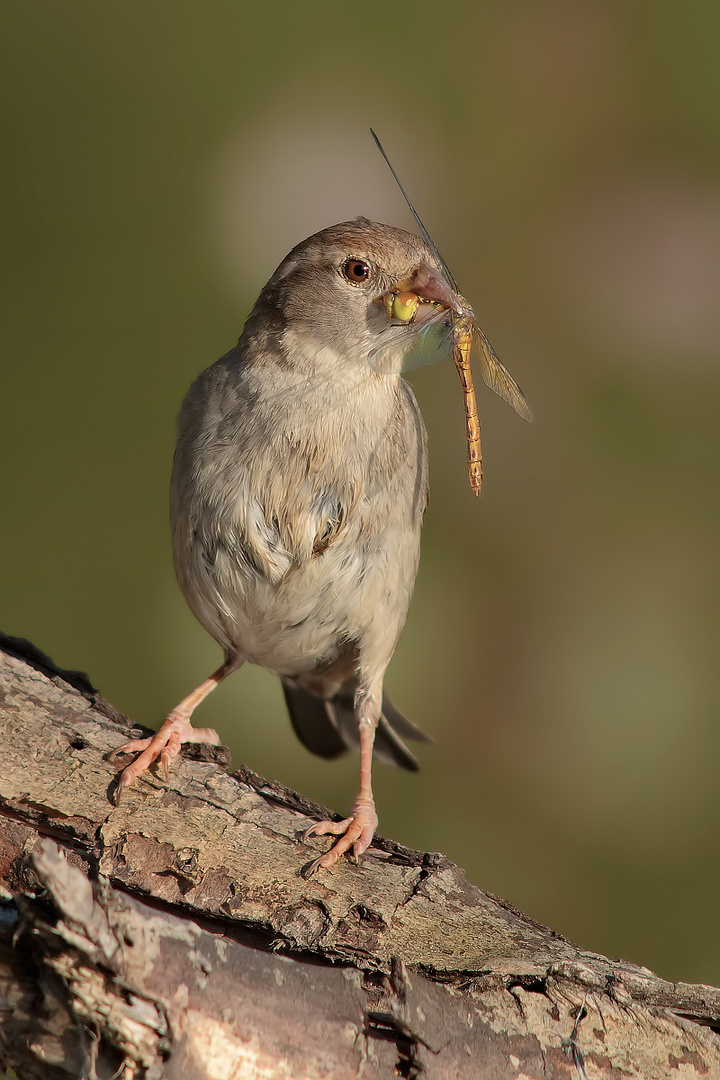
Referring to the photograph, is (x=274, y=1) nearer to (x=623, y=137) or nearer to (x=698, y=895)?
(x=623, y=137)

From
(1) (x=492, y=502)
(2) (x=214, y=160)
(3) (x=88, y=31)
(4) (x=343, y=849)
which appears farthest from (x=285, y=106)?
(4) (x=343, y=849)

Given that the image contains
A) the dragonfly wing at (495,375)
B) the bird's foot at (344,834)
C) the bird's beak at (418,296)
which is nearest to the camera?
the bird's foot at (344,834)

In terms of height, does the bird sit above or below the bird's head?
below

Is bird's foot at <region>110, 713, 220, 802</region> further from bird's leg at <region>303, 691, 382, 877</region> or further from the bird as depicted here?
bird's leg at <region>303, 691, 382, 877</region>

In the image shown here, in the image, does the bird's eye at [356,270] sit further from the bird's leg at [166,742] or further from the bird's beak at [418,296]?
the bird's leg at [166,742]

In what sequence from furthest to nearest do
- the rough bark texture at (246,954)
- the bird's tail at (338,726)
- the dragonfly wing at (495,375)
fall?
the bird's tail at (338,726) < the dragonfly wing at (495,375) < the rough bark texture at (246,954)

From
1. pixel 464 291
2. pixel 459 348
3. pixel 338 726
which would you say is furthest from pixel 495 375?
pixel 464 291

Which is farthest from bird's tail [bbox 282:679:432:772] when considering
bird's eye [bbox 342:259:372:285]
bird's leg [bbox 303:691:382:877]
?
bird's eye [bbox 342:259:372:285]

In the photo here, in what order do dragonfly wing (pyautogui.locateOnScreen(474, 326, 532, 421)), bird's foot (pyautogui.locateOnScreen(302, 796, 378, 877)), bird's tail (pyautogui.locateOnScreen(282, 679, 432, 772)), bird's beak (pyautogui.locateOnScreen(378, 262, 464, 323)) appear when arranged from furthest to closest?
bird's tail (pyautogui.locateOnScreen(282, 679, 432, 772)), dragonfly wing (pyautogui.locateOnScreen(474, 326, 532, 421)), bird's beak (pyautogui.locateOnScreen(378, 262, 464, 323)), bird's foot (pyautogui.locateOnScreen(302, 796, 378, 877))

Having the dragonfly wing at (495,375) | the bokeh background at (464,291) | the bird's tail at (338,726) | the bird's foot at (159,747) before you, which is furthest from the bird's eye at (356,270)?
the bokeh background at (464,291)
